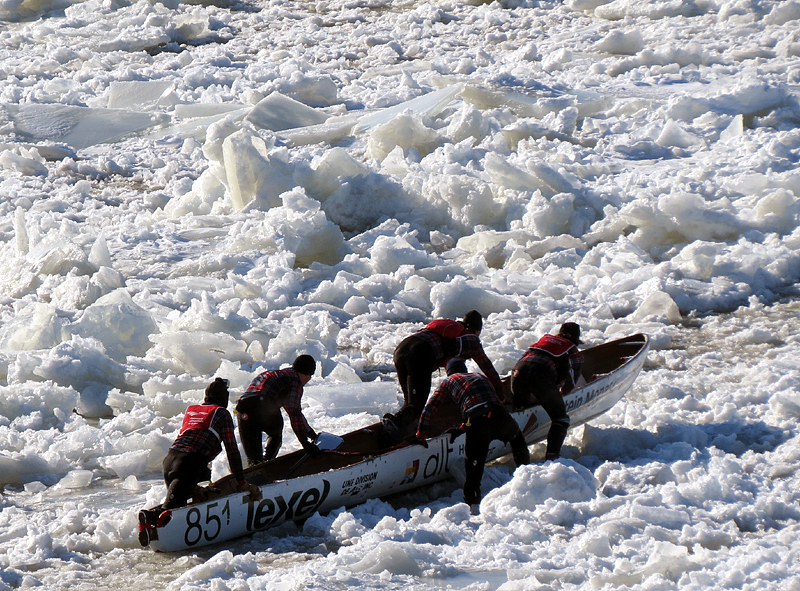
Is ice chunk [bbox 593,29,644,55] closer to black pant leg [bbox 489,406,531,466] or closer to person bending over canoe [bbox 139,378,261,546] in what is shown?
black pant leg [bbox 489,406,531,466]

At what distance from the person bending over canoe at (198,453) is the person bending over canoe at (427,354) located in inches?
58.3

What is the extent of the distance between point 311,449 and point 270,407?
1.37 ft

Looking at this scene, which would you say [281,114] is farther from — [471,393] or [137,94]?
[471,393]

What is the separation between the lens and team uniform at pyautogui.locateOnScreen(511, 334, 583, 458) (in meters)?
6.71

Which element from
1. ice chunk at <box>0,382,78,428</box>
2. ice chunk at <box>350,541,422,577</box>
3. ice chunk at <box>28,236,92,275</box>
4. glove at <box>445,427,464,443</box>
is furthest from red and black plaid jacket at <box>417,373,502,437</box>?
ice chunk at <box>28,236,92,275</box>

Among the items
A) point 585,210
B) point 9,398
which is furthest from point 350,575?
point 585,210

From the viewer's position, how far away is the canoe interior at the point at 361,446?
6344mm

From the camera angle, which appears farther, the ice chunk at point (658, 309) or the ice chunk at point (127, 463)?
the ice chunk at point (658, 309)

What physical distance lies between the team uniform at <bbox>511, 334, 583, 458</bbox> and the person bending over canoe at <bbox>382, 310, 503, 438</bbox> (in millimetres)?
306

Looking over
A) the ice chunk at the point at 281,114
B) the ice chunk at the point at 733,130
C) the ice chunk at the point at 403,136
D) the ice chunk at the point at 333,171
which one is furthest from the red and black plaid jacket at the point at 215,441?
the ice chunk at the point at 281,114

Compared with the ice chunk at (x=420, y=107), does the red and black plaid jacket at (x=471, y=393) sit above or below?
below

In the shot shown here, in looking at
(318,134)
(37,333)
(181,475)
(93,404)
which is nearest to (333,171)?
(318,134)

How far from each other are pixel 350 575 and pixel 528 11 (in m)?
17.0

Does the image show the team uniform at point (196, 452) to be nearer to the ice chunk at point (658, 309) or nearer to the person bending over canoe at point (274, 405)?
the person bending over canoe at point (274, 405)
